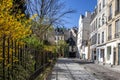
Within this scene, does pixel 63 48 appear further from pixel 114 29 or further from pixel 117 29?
pixel 117 29

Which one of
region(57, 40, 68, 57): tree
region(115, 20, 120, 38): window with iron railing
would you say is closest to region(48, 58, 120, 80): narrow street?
region(115, 20, 120, 38): window with iron railing

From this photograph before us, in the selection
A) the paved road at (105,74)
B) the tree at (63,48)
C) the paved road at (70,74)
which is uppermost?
the tree at (63,48)

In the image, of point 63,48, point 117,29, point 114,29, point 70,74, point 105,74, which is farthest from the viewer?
point 63,48

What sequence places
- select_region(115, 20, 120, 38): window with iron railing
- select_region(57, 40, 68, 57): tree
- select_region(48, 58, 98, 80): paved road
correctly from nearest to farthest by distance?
select_region(48, 58, 98, 80): paved road
select_region(115, 20, 120, 38): window with iron railing
select_region(57, 40, 68, 57): tree

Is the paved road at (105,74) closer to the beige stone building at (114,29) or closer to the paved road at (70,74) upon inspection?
the paved road at (70,74)

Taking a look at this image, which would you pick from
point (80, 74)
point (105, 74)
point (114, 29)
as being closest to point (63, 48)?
point (114, 29)

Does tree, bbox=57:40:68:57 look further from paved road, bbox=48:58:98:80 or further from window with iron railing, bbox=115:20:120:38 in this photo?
paved road, bbox=48:58:98:80

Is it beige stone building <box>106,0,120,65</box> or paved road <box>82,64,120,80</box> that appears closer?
paved road <box>82,64,120,80</box>

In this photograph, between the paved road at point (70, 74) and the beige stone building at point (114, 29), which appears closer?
the paved road at point (70, 74)

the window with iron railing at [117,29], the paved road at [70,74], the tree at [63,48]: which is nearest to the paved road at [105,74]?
the paved road at [70,74]

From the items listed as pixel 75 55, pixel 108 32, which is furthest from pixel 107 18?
pixel 75 55

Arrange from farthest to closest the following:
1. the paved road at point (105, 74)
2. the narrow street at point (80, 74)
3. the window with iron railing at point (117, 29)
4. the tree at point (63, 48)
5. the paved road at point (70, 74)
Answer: the tree at point (63, 48) → the window with iron railing at point (117, 29) → the paved road at point (105, 74) → the narrow street at point (80, 74) → the paved road at point (70, 74)

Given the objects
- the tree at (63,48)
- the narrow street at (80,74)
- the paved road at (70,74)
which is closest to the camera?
the paved road at (70,74)

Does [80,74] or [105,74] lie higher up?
→ [80,74]
